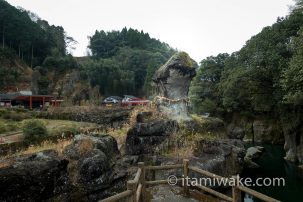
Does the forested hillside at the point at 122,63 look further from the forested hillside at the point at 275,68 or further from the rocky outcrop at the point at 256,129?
the forested hillside at the point at 275,68

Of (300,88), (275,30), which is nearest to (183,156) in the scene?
(300,88)

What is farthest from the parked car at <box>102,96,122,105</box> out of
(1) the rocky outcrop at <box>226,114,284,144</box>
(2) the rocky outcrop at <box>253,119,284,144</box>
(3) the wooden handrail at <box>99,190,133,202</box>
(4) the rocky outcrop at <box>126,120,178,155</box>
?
(3) the wooden handrail at <box>99,190,133,202</box>

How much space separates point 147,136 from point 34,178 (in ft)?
19.2

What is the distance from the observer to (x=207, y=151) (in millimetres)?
12094

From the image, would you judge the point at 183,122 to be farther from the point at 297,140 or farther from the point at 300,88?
the point at 297,140

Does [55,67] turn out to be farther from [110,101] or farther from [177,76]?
[177,76]

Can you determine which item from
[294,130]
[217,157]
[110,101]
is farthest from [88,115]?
[217,157]

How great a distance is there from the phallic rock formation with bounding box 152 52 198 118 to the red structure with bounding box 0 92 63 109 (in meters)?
31.0

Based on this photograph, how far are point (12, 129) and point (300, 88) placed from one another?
2452cm

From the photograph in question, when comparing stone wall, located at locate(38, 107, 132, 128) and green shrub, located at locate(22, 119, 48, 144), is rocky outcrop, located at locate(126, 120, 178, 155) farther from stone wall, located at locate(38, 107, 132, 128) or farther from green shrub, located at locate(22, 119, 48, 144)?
stone wall, located at locate(38, 107, 132, 128)

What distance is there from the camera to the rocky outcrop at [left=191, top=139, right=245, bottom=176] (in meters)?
11.0

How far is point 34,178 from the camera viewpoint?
705cm

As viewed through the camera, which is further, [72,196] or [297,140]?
[297,140]

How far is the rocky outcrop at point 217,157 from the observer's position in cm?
1097
